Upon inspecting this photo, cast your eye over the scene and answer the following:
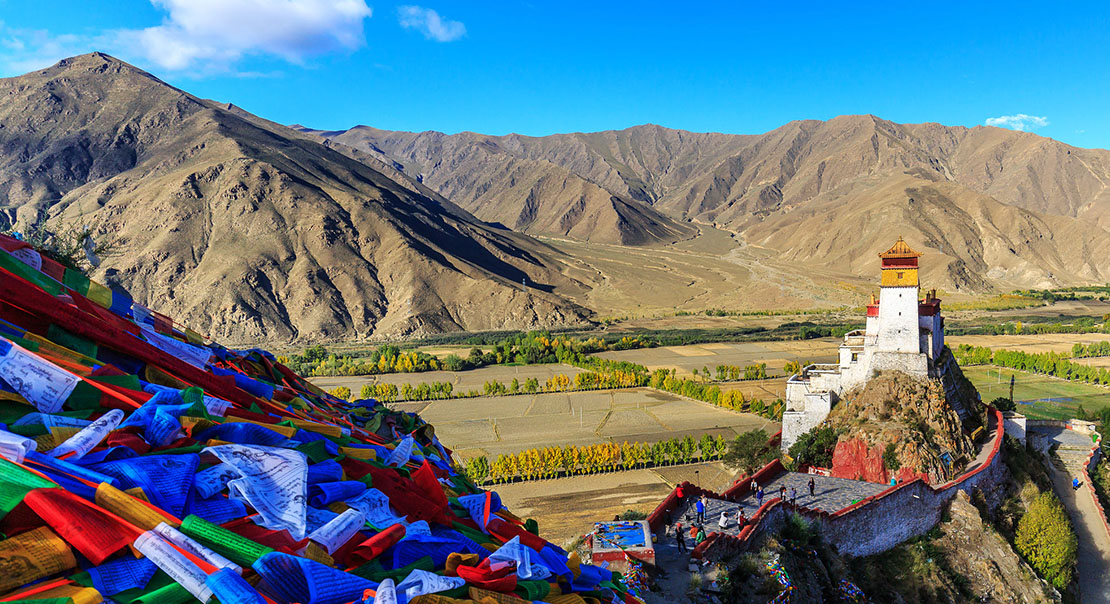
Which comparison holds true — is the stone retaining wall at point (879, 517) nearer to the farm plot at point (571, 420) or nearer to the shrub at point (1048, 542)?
the shrub at point (1048, 542)

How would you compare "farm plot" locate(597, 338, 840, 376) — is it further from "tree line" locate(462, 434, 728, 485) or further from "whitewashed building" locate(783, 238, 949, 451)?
"whitewashed building" locate(783, 238, 949, 451)

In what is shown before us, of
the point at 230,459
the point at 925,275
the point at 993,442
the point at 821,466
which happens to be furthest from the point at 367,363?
the point at 925,275

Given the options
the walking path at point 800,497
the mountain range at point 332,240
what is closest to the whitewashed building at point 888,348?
the walking path at point 800,497

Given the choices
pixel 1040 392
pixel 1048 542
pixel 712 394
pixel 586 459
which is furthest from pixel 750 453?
pixel 1040 392

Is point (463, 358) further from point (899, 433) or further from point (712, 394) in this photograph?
point (899, 433)

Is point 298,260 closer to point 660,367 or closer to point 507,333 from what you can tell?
point 507,333

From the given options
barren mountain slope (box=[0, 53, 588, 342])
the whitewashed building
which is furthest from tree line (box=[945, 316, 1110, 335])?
the whitewashed building
